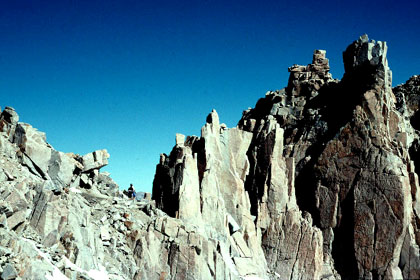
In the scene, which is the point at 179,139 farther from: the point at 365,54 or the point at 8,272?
the point at 8,272

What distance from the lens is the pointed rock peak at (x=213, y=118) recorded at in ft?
184

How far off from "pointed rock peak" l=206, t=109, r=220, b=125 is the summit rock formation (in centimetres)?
12

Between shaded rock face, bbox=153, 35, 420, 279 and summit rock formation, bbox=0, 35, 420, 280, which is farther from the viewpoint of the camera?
shaded rock face, bbox=153, 35, 420, 279

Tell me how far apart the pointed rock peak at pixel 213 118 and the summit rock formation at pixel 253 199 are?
0.38 feet

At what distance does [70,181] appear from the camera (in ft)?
150

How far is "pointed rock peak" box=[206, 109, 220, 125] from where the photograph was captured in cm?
5623

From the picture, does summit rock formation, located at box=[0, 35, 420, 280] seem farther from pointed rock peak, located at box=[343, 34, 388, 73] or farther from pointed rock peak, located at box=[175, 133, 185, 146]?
pointed rock peak, located at box=[175, 133, 185, 146]

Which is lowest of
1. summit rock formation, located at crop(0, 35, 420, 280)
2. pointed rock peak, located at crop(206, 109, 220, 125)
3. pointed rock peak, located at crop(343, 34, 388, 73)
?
summit rock formation, located at crop(0, 35, 420, 280)

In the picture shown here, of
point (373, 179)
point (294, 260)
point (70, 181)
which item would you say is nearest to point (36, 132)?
point (70, 181)

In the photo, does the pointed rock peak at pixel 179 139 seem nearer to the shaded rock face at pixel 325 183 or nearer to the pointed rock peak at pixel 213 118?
the shaded rock face at pixel 325 183

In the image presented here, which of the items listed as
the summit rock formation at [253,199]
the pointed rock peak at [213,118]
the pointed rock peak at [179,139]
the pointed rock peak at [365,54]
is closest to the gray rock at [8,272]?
the summit rock formation at [253,199]

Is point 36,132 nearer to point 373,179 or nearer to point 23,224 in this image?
point 23,224

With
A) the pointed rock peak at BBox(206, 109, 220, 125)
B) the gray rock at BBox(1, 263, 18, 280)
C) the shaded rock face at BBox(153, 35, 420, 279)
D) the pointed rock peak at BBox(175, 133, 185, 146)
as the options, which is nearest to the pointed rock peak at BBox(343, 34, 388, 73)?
the shaded rock face at BBox(153, 35, 420, 279)

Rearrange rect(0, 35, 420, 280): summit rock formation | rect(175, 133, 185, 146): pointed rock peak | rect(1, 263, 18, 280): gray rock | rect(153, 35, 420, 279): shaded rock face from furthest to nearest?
rect(175, 133, 185, 146): pointed rock peak, rect(153, 35, 420, 279): shaded rock face, rect(0, 35, 420, 280): summit rock formation, rect(1, 263, 18, 280): gray rock
